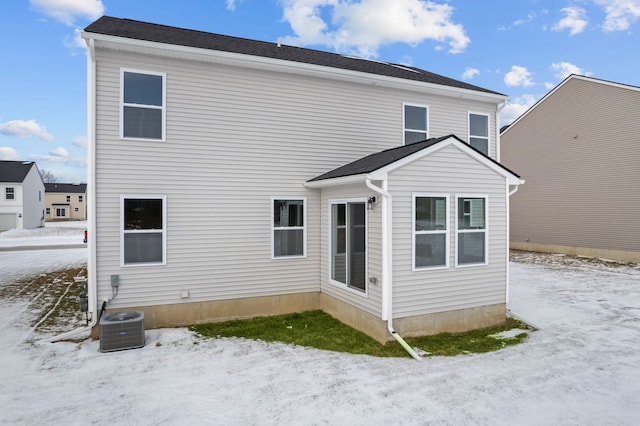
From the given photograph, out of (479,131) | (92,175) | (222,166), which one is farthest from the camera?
(479,131)

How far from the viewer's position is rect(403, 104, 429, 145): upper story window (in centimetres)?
994

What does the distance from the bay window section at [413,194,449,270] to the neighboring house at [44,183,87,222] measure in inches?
2312

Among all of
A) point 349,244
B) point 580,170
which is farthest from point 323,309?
point 580,170

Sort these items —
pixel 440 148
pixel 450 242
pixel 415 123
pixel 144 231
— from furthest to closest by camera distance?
pixel 415 123
pixel 144 231
pixel 450 242
pixel 440 148

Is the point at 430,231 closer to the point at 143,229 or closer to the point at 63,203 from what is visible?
the point at 143,229

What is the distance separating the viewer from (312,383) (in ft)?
16.8

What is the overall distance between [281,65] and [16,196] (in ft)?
123

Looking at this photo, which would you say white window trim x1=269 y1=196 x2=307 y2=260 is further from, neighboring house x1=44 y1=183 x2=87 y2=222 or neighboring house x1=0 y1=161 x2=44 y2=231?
neighboring house x1=44 y1=183 x2=87 y2=222

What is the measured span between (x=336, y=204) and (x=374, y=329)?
284 cm

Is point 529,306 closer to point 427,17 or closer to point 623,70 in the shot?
point 427,17

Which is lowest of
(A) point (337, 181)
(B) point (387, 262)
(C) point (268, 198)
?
(B) point (387, 262)

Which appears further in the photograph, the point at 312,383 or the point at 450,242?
the point at 450,242

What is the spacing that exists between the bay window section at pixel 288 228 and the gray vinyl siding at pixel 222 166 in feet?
0.55

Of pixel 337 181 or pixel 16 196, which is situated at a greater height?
pixel 16 196
